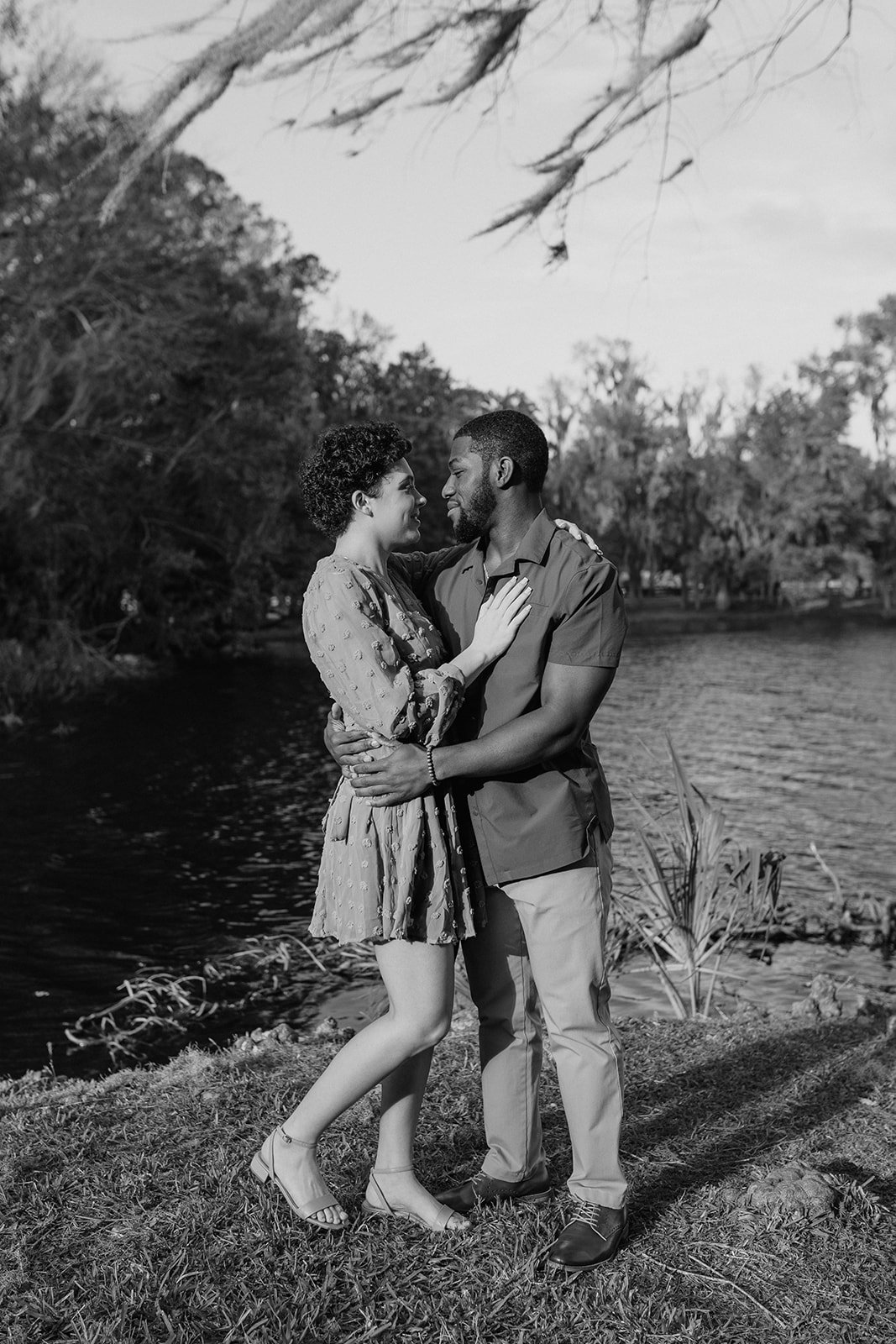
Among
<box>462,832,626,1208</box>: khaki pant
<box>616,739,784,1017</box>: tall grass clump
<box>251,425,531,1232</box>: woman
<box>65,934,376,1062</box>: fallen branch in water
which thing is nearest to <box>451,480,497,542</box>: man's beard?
<box>251,425,531,1232</box>: woman

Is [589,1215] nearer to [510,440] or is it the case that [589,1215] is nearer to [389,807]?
[389,807]

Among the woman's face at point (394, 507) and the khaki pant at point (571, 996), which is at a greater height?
the woman's face at point (394, 507)

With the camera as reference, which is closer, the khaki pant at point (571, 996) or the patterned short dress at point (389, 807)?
the patterned short dress at point (389, 807)

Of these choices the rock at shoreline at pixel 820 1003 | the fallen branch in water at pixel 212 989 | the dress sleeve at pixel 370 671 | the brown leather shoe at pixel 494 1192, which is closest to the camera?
the dress sleeve at pixel 370 671

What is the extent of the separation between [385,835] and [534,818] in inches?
14.9

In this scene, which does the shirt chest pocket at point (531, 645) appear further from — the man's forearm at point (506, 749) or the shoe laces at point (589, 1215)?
the shoe laces at point (589, 1215)

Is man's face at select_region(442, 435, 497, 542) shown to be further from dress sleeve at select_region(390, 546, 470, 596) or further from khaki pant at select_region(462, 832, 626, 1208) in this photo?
khaki pant at select_region(462, 832, 626, 1208)

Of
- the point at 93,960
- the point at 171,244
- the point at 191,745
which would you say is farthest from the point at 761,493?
the point at 93,960

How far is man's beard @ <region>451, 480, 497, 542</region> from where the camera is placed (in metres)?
3.38

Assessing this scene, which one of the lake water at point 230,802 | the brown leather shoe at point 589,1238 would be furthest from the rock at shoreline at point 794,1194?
the lake water at point 230,802

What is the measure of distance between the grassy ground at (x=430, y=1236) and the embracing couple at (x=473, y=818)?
6.2 inches

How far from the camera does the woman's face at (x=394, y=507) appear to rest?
10.8 feet

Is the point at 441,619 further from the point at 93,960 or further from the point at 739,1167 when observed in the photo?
the point at 93,960

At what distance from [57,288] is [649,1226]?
22814 mm
